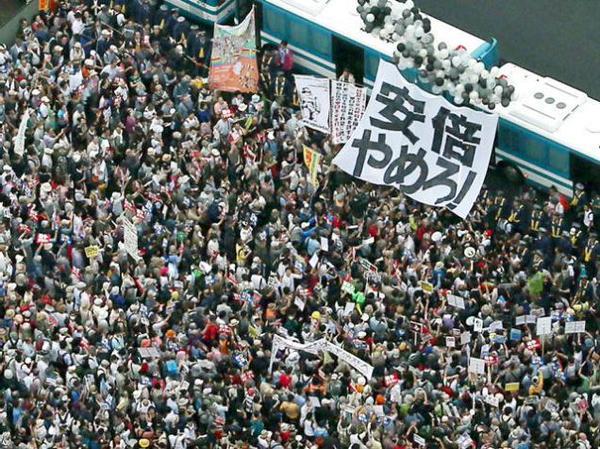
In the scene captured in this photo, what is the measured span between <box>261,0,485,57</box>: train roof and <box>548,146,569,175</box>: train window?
3.40 metres

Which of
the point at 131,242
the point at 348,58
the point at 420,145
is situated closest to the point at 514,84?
the point at 420,145

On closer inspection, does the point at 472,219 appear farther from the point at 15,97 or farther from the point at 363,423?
the point at 15,97

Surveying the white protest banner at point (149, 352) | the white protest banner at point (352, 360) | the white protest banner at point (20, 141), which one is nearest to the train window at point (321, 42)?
the white protest banner at point (20, 141)

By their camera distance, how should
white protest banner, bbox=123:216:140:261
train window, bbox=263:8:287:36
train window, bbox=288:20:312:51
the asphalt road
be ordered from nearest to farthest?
1. white protest banner, bbox=123:216:140:261
2. train window, bbox=288:20:312:51
3. train window, bbox=263:8:287:36
4. the asphalt road

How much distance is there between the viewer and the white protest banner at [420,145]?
172 feet

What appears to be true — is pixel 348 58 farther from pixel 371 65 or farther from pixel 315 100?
pixel 315 100

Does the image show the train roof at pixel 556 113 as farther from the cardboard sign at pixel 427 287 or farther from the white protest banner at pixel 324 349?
the white protest banner at pixel 324 349

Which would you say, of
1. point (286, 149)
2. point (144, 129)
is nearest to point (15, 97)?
point (144, 129)

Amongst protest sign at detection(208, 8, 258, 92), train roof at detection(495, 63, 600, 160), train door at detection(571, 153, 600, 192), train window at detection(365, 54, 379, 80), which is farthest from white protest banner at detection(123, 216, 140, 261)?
train door at detection(571, 153, 600, 192)

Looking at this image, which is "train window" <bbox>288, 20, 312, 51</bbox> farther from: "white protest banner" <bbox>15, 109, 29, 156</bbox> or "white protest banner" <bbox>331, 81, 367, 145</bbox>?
"white protest banner" <bbox>15, 109, 29, 156</bbox>

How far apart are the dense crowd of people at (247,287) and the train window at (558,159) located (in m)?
0.83

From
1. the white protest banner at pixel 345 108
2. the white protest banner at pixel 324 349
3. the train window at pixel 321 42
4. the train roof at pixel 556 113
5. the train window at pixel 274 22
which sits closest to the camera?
the white protest banner at pixel 324 349

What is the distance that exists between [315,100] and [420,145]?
11.0 ft

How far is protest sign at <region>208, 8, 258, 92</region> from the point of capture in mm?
56737
